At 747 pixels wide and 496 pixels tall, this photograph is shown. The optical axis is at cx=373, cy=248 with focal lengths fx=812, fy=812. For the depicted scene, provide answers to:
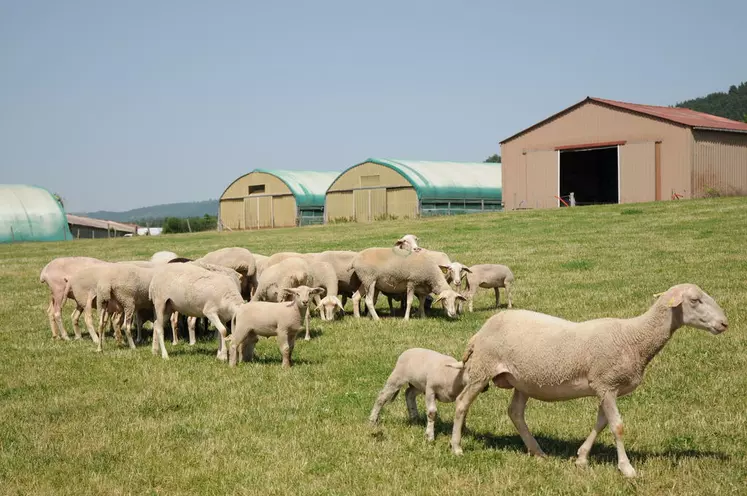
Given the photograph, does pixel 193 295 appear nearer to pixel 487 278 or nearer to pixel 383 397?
pixel 383 397

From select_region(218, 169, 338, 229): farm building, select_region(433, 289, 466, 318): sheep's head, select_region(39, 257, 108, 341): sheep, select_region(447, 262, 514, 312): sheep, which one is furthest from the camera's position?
select_region(218, 169, 338, 229): farm building

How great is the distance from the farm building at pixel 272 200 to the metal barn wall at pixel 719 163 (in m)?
25.9

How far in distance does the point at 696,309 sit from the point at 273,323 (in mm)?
6110

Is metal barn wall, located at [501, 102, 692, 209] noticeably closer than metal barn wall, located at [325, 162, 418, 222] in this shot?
Yes

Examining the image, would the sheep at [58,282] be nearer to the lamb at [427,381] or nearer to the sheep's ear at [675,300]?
the lamb at [427,381]

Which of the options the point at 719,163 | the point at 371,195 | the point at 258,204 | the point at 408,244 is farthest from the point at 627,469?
the point at 258,204

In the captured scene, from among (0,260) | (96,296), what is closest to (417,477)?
(96,296)

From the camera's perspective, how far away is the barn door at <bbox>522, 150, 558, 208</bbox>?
4128 centimetres

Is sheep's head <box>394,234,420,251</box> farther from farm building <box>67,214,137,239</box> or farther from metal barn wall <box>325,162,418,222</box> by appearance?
farm building <box>67,214,137,239</box>

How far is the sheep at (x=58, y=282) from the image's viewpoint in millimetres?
14797

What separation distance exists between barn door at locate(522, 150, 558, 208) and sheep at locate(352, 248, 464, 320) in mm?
26868

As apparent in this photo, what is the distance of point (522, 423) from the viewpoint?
23.6 ft

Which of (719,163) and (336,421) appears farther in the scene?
(719,163)

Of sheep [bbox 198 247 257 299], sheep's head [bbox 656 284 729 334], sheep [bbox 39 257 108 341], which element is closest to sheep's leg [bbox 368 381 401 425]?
sheep's head [bbox 656 284 729 334]
